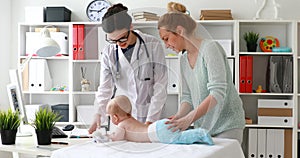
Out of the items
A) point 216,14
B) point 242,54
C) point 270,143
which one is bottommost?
point 270,143

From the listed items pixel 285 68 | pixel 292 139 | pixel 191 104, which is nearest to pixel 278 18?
pixel 285 68

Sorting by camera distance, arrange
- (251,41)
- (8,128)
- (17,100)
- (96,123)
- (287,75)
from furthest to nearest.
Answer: (251,41)
(287,75)
(17,100)
(8,128)
(96,123)

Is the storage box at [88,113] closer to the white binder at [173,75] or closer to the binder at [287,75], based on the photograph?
the white binder at [173,75]

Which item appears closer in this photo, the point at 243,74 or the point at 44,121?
the point at 44,121

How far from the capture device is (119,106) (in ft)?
5.15

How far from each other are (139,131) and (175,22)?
1.29 ft

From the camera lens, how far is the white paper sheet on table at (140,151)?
144 cm

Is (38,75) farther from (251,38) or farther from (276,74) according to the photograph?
(276,74)

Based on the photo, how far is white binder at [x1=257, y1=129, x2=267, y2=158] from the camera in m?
4.04

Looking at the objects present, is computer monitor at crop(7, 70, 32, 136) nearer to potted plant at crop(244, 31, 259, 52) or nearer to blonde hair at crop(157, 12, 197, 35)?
blonde hair at crop(157, 12, 197, 35)

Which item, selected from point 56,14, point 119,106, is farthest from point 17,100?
point 56,14

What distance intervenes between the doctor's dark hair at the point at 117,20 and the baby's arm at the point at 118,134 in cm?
34

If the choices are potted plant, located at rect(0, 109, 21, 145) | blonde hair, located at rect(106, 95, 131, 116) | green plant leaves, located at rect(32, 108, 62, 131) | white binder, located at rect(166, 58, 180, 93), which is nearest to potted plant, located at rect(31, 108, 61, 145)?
green plant leaves, located at rect(32, 108, 62, 131)

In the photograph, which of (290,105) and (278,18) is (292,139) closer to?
(290,105)
